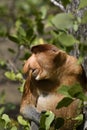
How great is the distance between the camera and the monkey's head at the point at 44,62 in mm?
1223

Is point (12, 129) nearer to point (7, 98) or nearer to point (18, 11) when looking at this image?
point (7, 98)

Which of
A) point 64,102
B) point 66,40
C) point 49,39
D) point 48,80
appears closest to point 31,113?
point 48,80

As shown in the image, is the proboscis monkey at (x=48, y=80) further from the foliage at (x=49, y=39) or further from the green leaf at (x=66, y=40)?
the green leaf at (x=66, y=40)

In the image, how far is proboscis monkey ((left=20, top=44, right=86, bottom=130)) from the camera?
48.4 inches

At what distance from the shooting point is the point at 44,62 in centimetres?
122

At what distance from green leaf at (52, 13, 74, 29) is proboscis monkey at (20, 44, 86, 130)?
366mm

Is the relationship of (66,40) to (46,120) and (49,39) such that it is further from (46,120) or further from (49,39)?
(49,39)

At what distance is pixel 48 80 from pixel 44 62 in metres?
0.06

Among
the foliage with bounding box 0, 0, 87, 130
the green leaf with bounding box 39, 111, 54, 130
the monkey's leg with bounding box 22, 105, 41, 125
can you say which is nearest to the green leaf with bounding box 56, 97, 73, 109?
the foliage with bounding box 0, 0, 87, 130

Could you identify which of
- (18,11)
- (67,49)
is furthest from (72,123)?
(18,11)

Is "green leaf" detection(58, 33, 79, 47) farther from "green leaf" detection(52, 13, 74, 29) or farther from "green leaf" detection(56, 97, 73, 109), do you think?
"green leaf" detection(56, 97, 73, 109)

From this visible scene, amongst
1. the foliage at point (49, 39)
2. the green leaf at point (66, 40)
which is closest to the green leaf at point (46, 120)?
the foliage at point (49, 39)

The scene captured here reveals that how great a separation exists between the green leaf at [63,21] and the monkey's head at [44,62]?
0.37 m

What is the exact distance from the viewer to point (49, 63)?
1.23 metres
